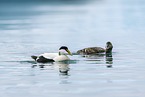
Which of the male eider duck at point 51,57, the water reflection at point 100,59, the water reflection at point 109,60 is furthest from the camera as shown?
the male eider duck at point 51,57

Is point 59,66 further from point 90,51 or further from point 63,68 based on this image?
point 90,51

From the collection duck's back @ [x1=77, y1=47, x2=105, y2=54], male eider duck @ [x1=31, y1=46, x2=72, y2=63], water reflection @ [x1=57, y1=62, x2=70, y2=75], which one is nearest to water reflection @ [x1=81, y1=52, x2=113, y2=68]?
duck's back @ [x1=77, y1=47, x2=105, y2=54]

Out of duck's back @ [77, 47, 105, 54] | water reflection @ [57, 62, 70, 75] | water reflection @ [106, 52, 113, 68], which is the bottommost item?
water reflection @ [57, 62, 70, 75]

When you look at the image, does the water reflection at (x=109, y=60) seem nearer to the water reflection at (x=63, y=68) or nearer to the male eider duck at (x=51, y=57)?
the water reflection at (x=63, y=68)

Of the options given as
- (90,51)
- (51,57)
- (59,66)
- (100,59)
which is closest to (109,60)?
(100,59)

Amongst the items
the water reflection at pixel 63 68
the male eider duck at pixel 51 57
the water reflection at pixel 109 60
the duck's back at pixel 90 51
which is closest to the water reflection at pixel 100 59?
the water reflection at pixel 109 60

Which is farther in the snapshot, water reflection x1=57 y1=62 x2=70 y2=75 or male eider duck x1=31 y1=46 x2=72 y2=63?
male eider duck x1=31 y1=46 x2=72 y2=63

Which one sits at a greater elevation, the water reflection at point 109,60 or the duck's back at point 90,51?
the duck's back at point 90,51

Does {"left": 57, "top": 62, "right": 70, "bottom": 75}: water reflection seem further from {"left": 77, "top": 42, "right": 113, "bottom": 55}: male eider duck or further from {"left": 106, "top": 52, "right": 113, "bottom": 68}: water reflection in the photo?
{"left": 77, "top": 42, "right": 113, "bottom": 55}: male eider duck

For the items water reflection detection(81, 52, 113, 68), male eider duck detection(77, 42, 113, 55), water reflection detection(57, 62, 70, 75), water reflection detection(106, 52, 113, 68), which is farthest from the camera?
male eider duck detection(77, 42, 113, 55)

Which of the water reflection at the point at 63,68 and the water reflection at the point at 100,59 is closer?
the water reflection at the point at 63,68

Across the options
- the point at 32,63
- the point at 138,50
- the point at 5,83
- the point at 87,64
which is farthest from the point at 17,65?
the point at 138,50

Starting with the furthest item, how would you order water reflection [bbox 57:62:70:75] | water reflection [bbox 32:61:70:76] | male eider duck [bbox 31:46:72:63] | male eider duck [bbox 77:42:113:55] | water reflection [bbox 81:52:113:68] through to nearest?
male eider duck [bbox 77:42:113:55] → male eider duck [bbox 31:46:72:63] → water reflection [bbox 81:52:113:68] → water reflection [bbox 32:61:70:76] → water reflection [bbox 57:62:70:75]

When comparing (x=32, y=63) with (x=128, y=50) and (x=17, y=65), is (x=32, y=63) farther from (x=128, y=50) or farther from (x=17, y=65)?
(x=128, y=50)
